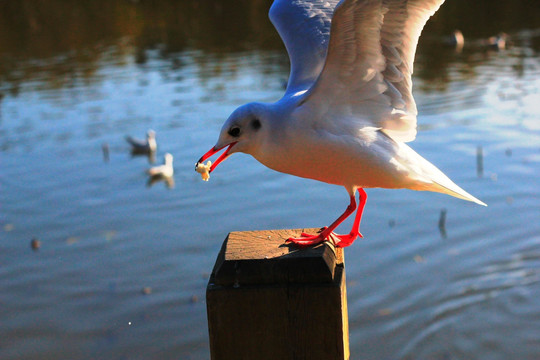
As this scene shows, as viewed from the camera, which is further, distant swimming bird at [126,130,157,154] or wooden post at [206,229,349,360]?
distant swimming bird at [126,130,157,154]

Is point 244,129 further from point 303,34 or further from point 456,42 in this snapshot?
point 456,42

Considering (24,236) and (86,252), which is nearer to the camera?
(86,252)

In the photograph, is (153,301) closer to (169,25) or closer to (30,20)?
(169,25)

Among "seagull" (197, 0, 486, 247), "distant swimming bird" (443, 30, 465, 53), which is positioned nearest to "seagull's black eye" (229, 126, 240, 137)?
"seagull" (197, 0, 486, 247)

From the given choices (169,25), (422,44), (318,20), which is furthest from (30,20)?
(318,20)

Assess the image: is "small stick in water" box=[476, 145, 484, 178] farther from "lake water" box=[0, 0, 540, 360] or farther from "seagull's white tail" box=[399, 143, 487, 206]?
"seagull's white tail" box=[399, 143, 487, 206]

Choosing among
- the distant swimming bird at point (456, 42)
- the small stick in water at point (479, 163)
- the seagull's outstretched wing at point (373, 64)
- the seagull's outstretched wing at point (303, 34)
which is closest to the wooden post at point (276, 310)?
the seagull's outstretched wing at point (373, 64)

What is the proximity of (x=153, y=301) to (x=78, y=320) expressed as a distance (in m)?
0.73

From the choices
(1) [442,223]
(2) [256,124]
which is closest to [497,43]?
(1) [442,223]

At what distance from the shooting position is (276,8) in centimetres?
449

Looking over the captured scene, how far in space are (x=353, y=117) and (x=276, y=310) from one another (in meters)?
1.52

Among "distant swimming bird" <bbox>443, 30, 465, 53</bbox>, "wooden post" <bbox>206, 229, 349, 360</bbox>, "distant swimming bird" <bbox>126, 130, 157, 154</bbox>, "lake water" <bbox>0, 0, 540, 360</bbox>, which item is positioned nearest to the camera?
"wooden post" <bbox>206, 229, 349, 360</bbox>

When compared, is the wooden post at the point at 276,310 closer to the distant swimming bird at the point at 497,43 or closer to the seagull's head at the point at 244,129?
the seagull's head at the point at 244,129

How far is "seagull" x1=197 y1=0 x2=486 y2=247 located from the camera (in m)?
A: 3.15
